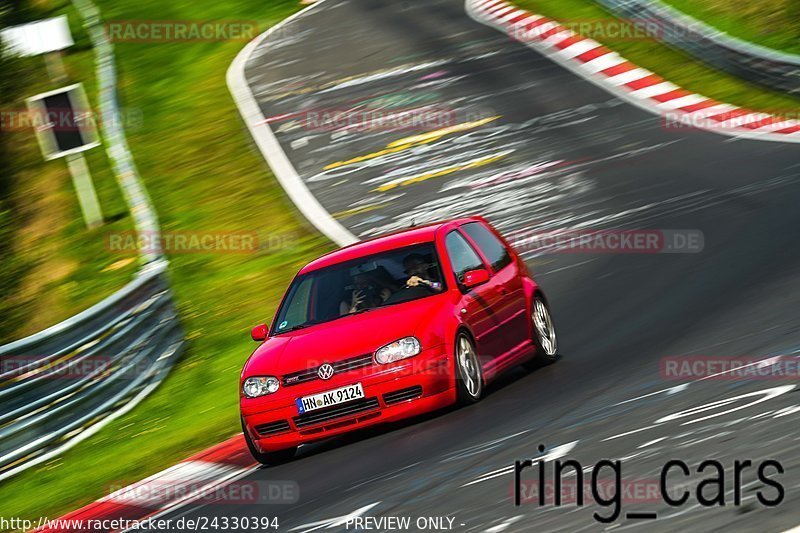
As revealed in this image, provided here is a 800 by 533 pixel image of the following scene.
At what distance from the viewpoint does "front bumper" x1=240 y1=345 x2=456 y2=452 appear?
9898 mm

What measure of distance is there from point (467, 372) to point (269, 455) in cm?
159

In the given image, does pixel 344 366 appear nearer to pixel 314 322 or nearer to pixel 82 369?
pixel 314 322

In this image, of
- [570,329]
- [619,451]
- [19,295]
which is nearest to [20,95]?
[19,295]

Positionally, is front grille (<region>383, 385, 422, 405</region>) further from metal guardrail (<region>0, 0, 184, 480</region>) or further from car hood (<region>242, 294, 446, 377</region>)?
metal guardrail (<region>0, 0, 184, 480</region>)

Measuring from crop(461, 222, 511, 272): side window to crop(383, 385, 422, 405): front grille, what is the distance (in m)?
2.05

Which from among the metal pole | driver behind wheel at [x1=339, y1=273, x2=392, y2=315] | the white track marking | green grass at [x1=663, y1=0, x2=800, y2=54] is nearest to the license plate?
driver behind wheel at [x1=339, y1=273, x2=392, y2=315]

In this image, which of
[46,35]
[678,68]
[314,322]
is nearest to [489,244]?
[314,322]

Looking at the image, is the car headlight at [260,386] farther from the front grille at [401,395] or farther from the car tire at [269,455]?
the front grille at [401,395]

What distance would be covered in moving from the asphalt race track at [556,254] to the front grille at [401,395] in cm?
26

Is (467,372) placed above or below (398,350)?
below

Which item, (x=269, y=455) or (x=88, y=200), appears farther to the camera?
(x=88, y=200)

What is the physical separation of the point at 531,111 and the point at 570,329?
10.9 metres

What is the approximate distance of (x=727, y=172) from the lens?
18281 millimetres

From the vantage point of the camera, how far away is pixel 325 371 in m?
9.94
